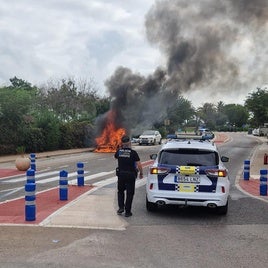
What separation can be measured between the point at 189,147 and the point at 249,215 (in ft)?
6.31

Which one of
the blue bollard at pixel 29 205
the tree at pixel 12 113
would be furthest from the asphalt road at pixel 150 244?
the tree at pixel 12 113

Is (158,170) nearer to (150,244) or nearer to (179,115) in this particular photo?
(150,244)

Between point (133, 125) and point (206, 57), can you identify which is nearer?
point (206, 57)

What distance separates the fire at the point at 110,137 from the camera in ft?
126

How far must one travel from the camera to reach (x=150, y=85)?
40594 mm

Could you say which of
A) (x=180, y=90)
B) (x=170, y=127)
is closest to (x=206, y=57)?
(x=180, y=90)

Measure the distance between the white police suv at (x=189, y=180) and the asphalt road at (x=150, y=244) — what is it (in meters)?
0.40

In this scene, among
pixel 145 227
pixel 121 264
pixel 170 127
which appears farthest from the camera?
pixel 170 127

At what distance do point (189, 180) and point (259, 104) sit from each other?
169ft

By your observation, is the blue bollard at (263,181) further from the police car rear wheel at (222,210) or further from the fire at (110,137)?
the fire at (110,137)

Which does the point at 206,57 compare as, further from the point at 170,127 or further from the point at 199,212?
the point at 170,127

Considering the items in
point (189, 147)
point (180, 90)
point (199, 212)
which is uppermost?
point (180, 90)

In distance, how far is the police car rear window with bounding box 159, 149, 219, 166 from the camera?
31.9 ft

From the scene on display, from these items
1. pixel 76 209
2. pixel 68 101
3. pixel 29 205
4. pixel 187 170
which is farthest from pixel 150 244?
pixel 68 101
